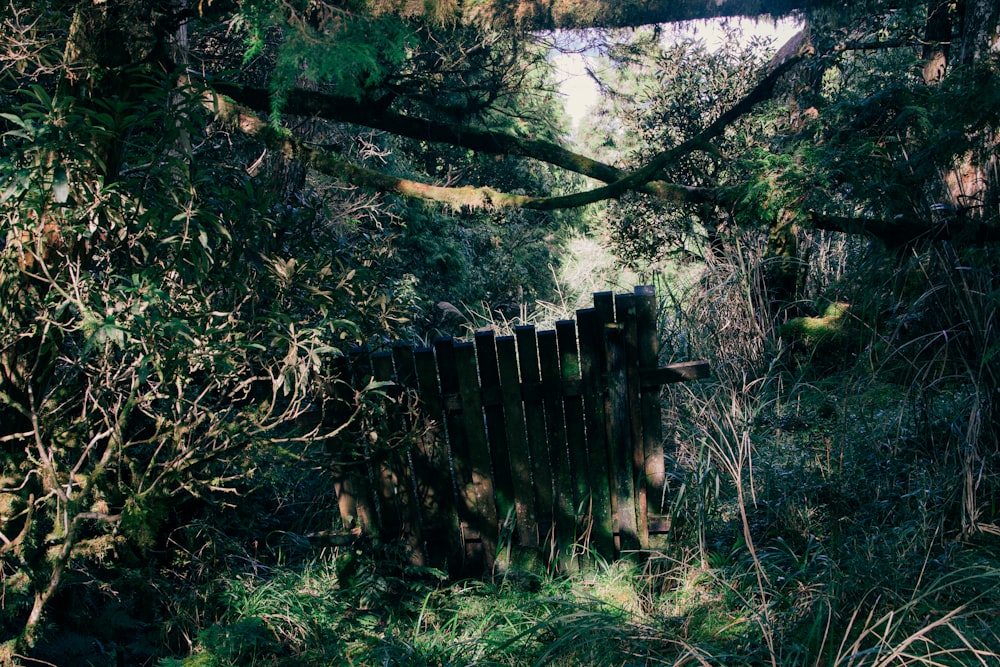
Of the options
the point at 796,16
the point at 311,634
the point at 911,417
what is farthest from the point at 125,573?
the point at 796,16

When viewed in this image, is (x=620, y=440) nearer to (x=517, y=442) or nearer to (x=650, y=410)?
(x=650, y=410)

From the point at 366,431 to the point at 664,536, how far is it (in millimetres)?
A: 1439

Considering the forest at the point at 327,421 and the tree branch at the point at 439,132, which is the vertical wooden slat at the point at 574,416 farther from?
the tree branch at the point at 439,132

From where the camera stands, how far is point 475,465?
134 inches

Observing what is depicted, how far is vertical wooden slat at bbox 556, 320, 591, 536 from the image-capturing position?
3.35m

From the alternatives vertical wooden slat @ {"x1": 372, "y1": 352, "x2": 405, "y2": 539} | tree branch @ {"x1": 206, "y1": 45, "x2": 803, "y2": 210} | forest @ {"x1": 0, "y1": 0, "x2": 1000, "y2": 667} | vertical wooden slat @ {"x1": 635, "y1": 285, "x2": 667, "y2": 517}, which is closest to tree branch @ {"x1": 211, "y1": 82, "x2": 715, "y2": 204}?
forest @ {"x1": 0, "y1": 0, "x2": 1000, "y2": 667}

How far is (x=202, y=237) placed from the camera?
2324mm

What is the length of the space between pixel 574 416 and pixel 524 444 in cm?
26

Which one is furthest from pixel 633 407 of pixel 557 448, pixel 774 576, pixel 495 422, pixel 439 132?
pixel 439 132

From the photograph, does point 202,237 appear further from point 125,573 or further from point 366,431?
point 125,573

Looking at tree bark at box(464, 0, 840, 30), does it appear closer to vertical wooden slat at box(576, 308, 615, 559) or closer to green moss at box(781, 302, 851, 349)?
green moss at box(781, 302, 851, 349)

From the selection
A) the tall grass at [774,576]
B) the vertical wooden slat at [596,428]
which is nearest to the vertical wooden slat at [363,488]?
the tall grass at [774,576]

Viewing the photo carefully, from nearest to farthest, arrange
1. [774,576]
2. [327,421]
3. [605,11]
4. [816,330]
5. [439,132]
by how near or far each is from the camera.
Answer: [774,576] < [327,421] < [439,132] < [605,11] < [816,330]

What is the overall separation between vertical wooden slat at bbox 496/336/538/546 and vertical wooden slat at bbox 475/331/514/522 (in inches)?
1.1
